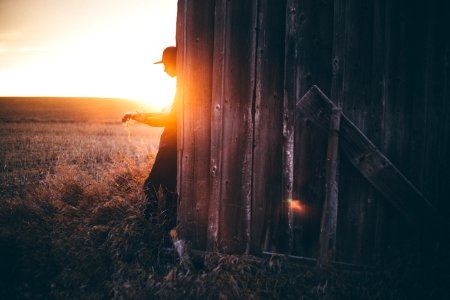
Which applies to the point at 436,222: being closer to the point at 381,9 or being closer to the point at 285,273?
the point at 285,273

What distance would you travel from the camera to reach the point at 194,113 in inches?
119

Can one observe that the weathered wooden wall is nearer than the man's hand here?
Yes

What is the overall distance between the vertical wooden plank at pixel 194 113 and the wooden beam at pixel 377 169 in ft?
3.43

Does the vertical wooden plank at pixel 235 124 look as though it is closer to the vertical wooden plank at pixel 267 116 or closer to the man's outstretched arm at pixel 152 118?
the vertical wooden plank at pixel 267 116

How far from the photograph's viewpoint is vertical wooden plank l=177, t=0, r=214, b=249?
2945mm

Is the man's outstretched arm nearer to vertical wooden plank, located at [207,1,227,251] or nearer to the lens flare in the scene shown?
vertical wooden plank, located at [207,1,227,251]

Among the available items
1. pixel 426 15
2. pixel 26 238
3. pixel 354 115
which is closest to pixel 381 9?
pixel 426 15

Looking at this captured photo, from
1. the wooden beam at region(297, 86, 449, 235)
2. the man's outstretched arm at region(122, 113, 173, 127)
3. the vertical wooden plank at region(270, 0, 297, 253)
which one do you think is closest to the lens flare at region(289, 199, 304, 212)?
the vertical wooden plank at region(270, 0, 297, 253)

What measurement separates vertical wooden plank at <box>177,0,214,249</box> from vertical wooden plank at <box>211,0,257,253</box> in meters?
0.11

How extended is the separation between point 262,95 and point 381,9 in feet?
4.18

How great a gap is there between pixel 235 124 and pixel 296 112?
0.61 metres

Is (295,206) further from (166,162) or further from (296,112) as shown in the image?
(166,162)

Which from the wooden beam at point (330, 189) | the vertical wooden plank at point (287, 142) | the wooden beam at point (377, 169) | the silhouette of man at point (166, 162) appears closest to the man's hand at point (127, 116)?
the silhouette of man at point (166, 162)

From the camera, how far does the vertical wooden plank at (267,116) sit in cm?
272
